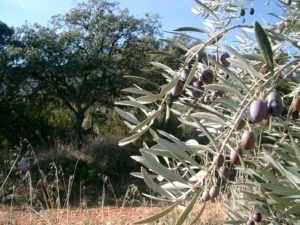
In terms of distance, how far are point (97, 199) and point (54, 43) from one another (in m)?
4.19

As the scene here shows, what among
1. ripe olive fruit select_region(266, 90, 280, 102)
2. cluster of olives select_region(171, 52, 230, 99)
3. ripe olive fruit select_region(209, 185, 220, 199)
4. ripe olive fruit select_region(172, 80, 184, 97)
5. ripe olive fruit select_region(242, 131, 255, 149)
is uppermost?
cluster of olives select_region(171, 52, 230, 99)

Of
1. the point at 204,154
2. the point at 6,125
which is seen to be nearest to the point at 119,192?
the point at 6,125

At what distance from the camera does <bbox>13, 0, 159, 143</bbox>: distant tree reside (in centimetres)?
943

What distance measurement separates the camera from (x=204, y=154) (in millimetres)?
731

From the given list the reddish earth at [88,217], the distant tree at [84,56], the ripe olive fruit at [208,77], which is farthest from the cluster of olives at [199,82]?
the distant tree at [84,56]

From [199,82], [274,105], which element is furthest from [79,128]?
[274,105]

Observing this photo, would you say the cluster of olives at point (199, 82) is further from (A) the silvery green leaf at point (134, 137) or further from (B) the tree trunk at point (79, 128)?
(B) the tree trunk at point (79, 128)

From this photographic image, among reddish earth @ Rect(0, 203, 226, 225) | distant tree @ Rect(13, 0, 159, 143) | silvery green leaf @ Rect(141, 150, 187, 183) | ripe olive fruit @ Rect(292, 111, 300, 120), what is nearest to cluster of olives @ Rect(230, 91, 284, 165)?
silvery green leaf @ Rect(141, 150, 187, 183)

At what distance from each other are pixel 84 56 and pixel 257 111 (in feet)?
30.8

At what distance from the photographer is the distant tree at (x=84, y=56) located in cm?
943

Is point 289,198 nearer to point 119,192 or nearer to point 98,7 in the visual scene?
point 119,192

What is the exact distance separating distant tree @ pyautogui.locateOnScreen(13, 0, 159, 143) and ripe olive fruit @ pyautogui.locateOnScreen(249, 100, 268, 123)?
349 inches

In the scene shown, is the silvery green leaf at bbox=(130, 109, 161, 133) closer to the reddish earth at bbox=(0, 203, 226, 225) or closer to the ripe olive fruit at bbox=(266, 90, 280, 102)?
the ripe olive fruit at bbox=(266, 90, 280, 102)

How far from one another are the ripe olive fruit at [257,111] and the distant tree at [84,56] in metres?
8.86
